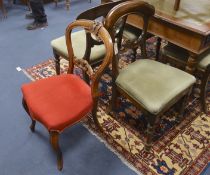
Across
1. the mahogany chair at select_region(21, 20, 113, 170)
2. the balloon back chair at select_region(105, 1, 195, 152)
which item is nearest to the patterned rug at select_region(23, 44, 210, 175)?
the balloon back chair at select_region(105, 1, 195, 152)

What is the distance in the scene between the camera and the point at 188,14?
5.60ft

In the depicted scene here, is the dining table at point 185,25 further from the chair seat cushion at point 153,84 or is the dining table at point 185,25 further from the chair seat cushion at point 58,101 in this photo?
the chair seat cushion at point 58,101

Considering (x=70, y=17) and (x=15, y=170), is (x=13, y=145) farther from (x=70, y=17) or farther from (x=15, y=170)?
(x=70, y=17)

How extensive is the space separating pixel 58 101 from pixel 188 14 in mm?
1114

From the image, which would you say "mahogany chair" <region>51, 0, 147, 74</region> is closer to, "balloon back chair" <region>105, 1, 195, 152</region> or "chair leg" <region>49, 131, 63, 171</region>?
"balloon back chair" <region>105, 1, 195, 152</region>

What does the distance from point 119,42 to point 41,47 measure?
140 centimetres

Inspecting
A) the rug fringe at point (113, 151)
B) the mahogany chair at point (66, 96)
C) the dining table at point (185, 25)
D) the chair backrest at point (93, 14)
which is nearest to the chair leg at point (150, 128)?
the rug fringe at point (113, 151)

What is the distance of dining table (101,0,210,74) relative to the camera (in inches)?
59.4

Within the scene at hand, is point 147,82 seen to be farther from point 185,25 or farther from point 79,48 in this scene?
point 79,48

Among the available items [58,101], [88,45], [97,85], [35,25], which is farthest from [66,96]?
[35,25]

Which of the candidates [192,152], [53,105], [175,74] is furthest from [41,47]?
[192,152]

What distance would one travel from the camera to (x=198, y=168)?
1544 millimetres

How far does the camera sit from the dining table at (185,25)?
4.95 ft

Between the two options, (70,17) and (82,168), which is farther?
(70,17)
